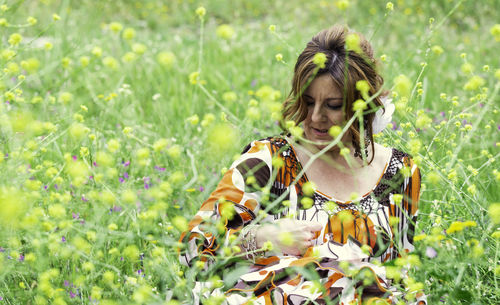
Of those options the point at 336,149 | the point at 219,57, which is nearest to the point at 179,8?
the point at 219,57

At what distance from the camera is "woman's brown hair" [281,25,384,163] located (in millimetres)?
1841

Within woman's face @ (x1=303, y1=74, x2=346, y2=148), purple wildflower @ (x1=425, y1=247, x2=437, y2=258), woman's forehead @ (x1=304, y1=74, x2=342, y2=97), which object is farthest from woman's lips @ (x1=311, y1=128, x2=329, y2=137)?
purple wildflower @ (x1=425, y1=247, x2=437, y2=258)

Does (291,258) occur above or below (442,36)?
below

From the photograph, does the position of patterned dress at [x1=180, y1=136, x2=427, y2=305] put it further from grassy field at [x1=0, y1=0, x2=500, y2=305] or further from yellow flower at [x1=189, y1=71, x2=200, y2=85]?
yellow flower at [x1=189, y1=71, x2=200, y2=85]

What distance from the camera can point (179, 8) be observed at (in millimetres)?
6719

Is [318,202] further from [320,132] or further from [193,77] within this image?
[193,77]

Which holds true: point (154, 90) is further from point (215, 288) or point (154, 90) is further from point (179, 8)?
point (179, 8)

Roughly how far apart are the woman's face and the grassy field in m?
0.20

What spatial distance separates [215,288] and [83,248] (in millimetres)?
433

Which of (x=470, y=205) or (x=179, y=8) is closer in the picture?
(x=470, y=205)

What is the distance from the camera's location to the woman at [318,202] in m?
1.64

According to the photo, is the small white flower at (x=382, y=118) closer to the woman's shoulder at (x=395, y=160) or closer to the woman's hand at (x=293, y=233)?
the woman's shoulder at (x=395, y=160)

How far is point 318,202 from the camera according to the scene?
191 centimetres

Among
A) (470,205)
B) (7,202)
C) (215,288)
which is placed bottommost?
(215,288)
